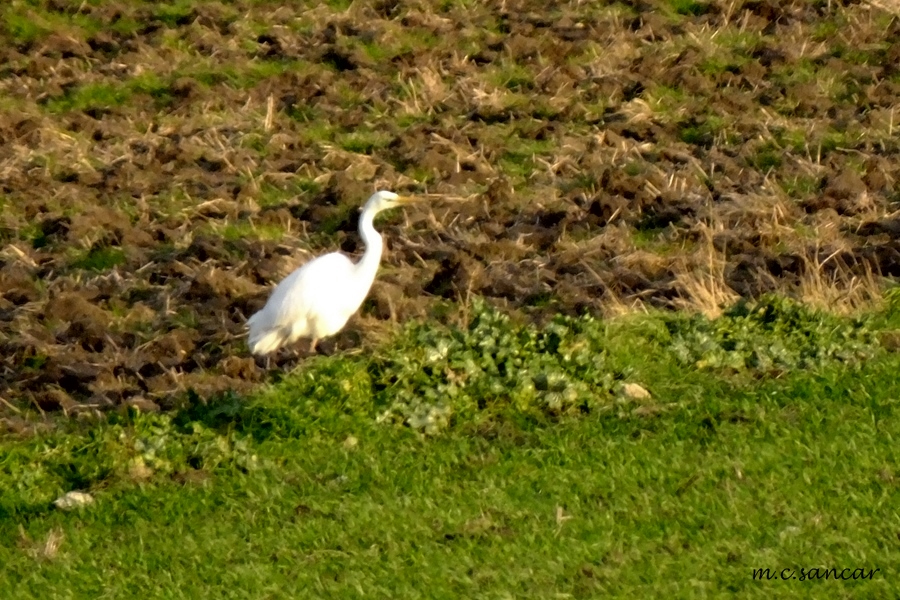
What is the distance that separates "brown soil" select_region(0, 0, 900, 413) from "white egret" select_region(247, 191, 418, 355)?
0.18m

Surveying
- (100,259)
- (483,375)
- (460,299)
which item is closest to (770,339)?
(483,375)

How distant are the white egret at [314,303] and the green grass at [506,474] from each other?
55cm

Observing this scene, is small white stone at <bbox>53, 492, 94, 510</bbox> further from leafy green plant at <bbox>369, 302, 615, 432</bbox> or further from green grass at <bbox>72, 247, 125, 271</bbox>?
green grass at <bbox>72, 247, 125, 271</bbox>

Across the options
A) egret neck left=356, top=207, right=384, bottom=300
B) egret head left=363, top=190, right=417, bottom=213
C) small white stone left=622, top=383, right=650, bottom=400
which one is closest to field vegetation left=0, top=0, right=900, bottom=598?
small white stone left=622, top=383, right=650, bottom=400

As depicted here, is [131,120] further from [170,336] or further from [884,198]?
[884,198]

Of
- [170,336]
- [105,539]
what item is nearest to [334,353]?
[170,336]

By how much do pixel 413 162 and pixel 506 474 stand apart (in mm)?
5340

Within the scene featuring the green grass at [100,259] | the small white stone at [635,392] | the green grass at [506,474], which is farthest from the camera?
the green grass at [100,259]

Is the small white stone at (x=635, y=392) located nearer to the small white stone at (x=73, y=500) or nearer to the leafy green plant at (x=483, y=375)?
the leafy green plant at (x=483, y=375)

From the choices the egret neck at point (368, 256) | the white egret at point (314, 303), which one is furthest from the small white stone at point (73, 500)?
the egret neck at point (368, 256)

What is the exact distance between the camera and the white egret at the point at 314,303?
7.96m

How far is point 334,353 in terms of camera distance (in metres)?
8.08

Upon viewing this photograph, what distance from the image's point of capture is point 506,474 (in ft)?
21.3

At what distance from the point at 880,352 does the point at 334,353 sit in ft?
9.50
